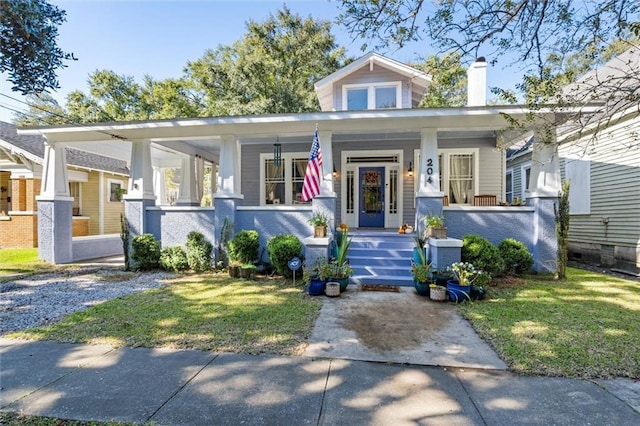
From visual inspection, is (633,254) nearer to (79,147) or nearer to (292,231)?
(292,231)

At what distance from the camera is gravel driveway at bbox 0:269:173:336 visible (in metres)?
4.80

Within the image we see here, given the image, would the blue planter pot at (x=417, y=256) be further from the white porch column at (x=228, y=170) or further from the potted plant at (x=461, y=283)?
the white porch column at (x=228, y=170)

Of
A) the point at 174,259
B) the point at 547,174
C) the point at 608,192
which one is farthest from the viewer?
the point at 608,192

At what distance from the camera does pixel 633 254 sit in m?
8.20

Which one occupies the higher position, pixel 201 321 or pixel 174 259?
pixel 174 259

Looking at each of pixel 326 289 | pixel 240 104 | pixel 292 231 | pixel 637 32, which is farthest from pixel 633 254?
pixel 240 104

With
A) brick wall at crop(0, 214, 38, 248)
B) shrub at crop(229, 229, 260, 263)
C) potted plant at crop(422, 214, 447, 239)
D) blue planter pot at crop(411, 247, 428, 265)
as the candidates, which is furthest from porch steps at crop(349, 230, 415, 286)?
brick wall at crop(0, 214, 38, 248)

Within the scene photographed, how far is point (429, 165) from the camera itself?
7.56 m

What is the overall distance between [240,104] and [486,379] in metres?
18.6

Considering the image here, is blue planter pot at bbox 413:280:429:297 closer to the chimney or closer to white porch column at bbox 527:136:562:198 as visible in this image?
white porch column at bbox 527:136:562:198

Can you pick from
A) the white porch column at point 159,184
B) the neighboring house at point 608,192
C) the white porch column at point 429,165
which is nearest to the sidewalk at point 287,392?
the white porch column at point 429,165

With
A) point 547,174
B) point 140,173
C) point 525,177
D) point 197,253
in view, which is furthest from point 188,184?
point 525,177

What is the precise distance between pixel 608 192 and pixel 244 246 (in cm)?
1039

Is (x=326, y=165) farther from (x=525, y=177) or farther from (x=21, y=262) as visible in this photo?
(x=525, y=177)
